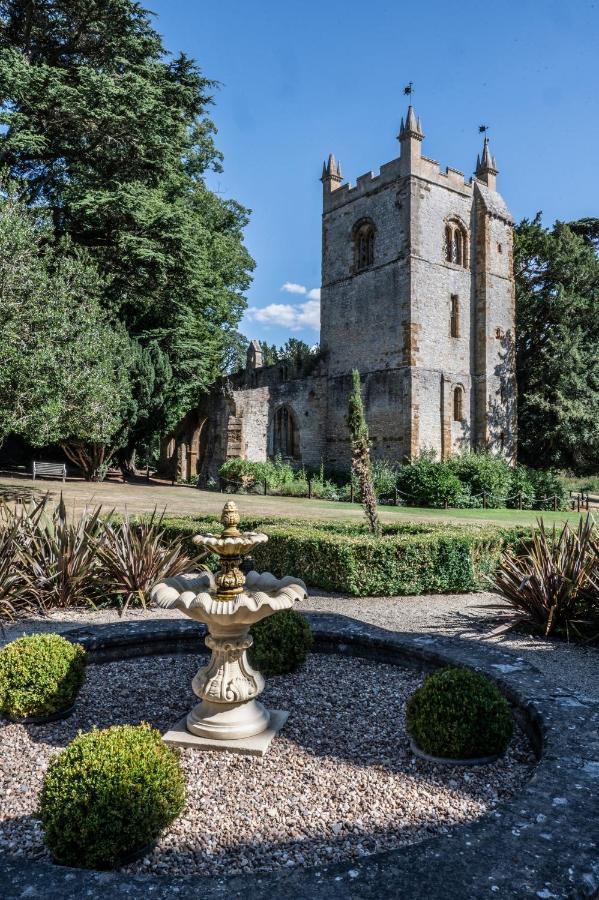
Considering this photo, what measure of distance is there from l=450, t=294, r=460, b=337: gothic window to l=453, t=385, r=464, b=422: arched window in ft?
8.12

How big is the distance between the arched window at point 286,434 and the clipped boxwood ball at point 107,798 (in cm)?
2494

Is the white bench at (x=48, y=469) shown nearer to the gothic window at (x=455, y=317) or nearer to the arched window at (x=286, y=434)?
the arched window at (x=286, y=434)

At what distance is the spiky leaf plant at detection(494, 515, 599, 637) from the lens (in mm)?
5922

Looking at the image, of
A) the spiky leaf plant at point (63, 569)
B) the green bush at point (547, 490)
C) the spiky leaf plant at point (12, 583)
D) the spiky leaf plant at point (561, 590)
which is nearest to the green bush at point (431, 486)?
the green bush at point (547, 490)

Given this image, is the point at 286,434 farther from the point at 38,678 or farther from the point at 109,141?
the point at 38,678

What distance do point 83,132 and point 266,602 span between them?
1867 centimetres

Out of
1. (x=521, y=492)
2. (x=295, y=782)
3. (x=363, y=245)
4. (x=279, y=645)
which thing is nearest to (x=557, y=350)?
(x=521, y=492)

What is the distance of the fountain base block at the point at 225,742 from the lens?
3480 mm

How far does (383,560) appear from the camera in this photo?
25.3 ft

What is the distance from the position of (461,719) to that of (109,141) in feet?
63.8

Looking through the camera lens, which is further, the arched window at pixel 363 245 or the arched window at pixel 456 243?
the arched window at pixel 363 245

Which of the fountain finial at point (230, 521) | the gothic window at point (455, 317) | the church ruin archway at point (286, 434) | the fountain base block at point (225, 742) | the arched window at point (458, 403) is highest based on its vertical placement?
the gothic window at point (455, 317)

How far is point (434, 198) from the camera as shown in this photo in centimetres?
2597

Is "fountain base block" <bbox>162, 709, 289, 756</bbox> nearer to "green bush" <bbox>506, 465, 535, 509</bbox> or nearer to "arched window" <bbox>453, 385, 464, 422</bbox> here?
"green bush" <bbox>506, 465, 535, 509</bbox>
